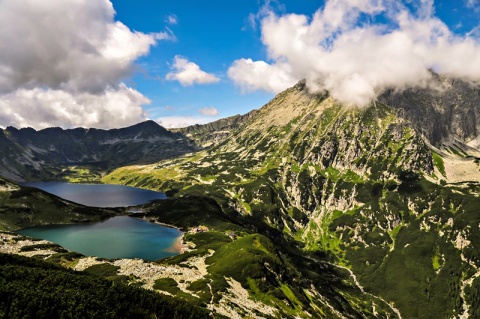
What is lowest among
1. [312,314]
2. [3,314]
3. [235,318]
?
[312,314]

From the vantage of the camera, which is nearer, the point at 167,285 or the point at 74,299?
the point at 74,299

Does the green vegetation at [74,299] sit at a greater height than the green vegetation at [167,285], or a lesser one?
greater

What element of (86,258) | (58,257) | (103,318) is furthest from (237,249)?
(103,318)

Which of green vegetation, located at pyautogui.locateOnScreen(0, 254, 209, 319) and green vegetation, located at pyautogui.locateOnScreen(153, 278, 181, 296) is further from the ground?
green vegetation, located at pyautogui.locateOnScreen(0, 254, 209, 319)

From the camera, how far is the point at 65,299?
80.4 m

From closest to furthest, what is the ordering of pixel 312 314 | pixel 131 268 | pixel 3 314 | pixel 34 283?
pixel 3 314, pixel 34 283, pixel 131 268, pixel 312 314

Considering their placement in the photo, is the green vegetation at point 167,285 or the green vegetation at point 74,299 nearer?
the green vegetation at point 74,299

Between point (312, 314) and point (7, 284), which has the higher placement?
point (7, 284)

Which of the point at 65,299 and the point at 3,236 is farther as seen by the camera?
the point at 3,236

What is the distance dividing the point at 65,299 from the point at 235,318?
170ft

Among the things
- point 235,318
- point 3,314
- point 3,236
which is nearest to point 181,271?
point 235,318

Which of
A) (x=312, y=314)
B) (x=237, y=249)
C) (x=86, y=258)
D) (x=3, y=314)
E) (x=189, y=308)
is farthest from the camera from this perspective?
(x=237, y=249)

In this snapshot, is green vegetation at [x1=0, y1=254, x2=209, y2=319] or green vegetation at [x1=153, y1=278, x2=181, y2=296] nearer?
green vegetation at [x1=0, y1=254, x2=209, y2=319]

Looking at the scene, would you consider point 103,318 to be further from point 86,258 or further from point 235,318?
point 86,258
